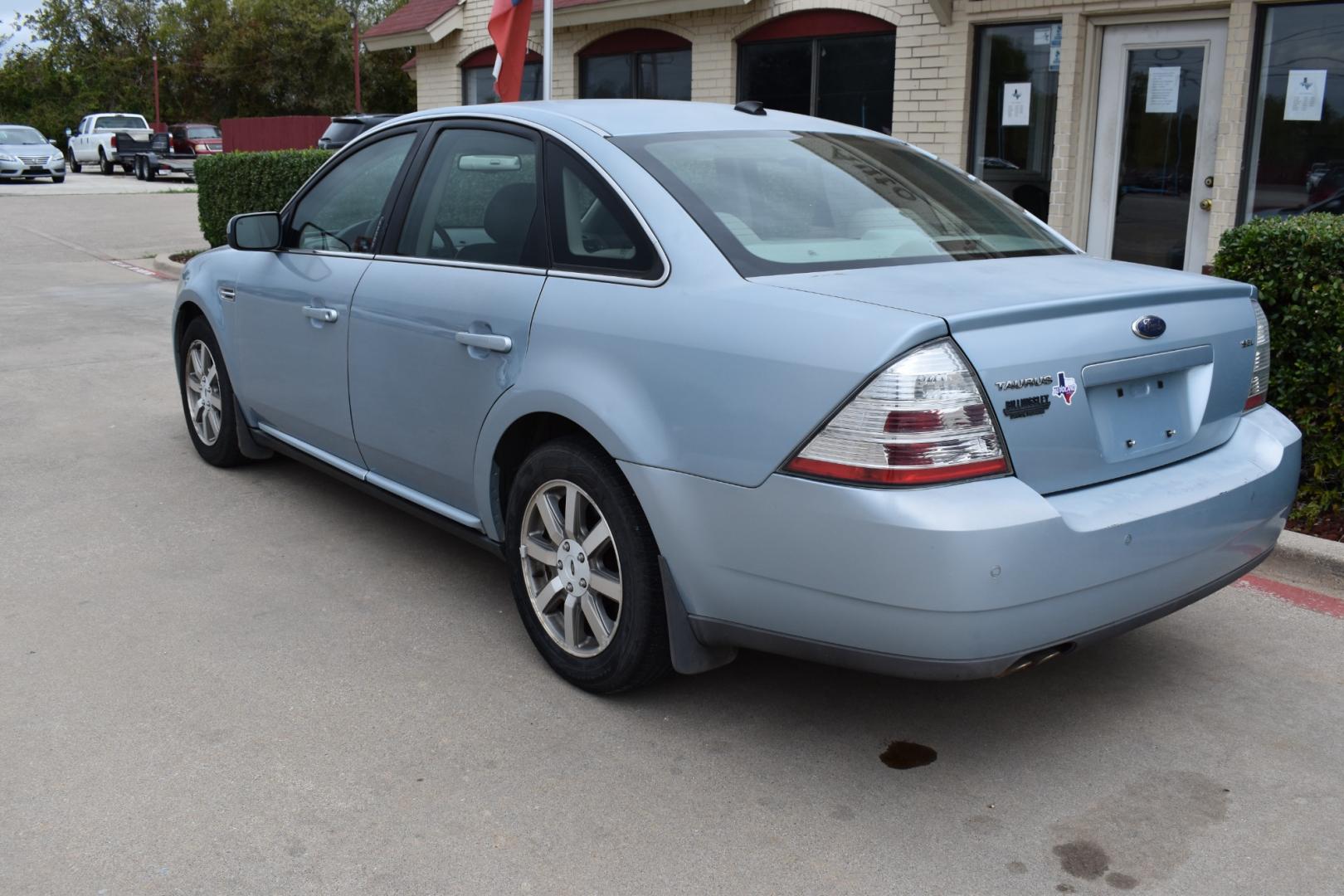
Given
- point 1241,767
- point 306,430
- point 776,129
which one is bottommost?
point 1241,767

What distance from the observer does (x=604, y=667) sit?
3.68 metres

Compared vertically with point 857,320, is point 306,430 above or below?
below

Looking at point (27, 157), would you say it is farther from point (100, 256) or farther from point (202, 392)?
point (202, 392)

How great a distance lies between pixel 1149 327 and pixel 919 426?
79cm

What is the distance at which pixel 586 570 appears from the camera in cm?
369

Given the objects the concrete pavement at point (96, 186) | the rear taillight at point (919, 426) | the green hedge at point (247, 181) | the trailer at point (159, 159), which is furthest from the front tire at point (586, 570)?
the trailer at point (159, 159)

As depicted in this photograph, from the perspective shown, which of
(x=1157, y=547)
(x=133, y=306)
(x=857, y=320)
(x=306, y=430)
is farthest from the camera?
(x=133, y=306)

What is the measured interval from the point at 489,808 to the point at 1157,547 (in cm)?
177

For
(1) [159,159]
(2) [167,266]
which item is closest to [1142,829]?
(2) [167,266]

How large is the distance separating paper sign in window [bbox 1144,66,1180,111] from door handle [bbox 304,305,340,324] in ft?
23.2

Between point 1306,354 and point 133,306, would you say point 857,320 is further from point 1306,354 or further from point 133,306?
point 133,306

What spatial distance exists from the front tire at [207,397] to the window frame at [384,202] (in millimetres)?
858

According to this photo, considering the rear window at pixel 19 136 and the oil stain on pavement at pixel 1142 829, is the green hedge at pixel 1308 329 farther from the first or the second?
the rear window at pixel 19 136

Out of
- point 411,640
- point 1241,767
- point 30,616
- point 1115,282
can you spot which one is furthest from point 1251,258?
point 30,616
